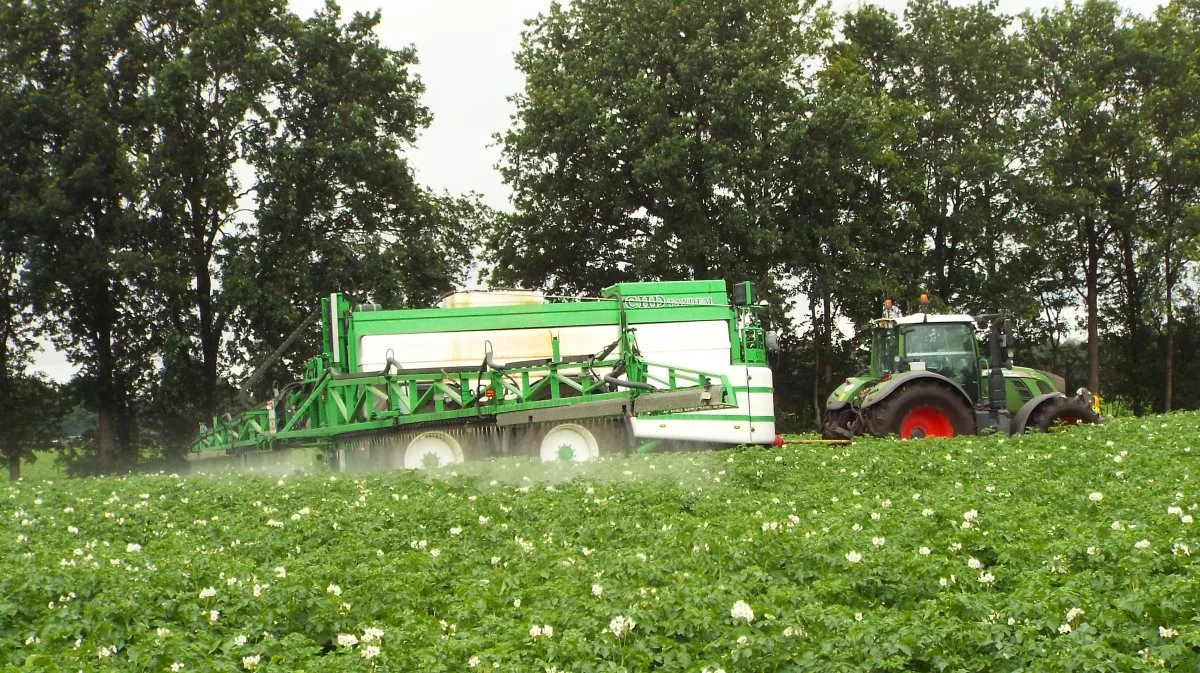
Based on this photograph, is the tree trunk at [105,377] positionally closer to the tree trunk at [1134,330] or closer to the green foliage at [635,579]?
the green foliage at [635,579]

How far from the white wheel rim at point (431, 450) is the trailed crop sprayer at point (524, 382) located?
2cm

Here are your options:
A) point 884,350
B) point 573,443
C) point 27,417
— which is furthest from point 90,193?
point 884,350

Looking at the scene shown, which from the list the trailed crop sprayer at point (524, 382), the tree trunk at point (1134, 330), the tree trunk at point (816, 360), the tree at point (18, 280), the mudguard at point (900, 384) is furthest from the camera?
the tree trunk at point (1134, 330)

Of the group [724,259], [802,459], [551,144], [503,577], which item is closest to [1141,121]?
[724,259]

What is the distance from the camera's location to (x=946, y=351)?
2347 cm

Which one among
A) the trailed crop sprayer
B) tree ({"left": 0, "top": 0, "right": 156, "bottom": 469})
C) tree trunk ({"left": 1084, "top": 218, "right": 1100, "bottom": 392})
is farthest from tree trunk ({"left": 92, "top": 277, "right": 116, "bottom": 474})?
tree trunk ({"left": 1084, "top": 218, "right": 1100, "bottom": 392})

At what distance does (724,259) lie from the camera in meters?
38.5

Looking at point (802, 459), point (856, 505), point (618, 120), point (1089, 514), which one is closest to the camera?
point (1089, 514)

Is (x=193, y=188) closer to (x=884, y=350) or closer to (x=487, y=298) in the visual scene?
(x=487, y=298)

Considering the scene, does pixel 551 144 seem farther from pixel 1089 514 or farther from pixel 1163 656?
pixel 1163 656

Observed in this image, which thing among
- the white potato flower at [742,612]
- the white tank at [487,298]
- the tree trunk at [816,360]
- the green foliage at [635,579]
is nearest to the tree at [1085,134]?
the tree trunk at [816,360]

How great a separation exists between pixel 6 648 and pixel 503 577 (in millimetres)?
3180

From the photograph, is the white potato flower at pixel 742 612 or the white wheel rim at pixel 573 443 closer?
the white potato flower at pixel 742 612

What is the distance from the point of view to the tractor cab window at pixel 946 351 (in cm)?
2341
